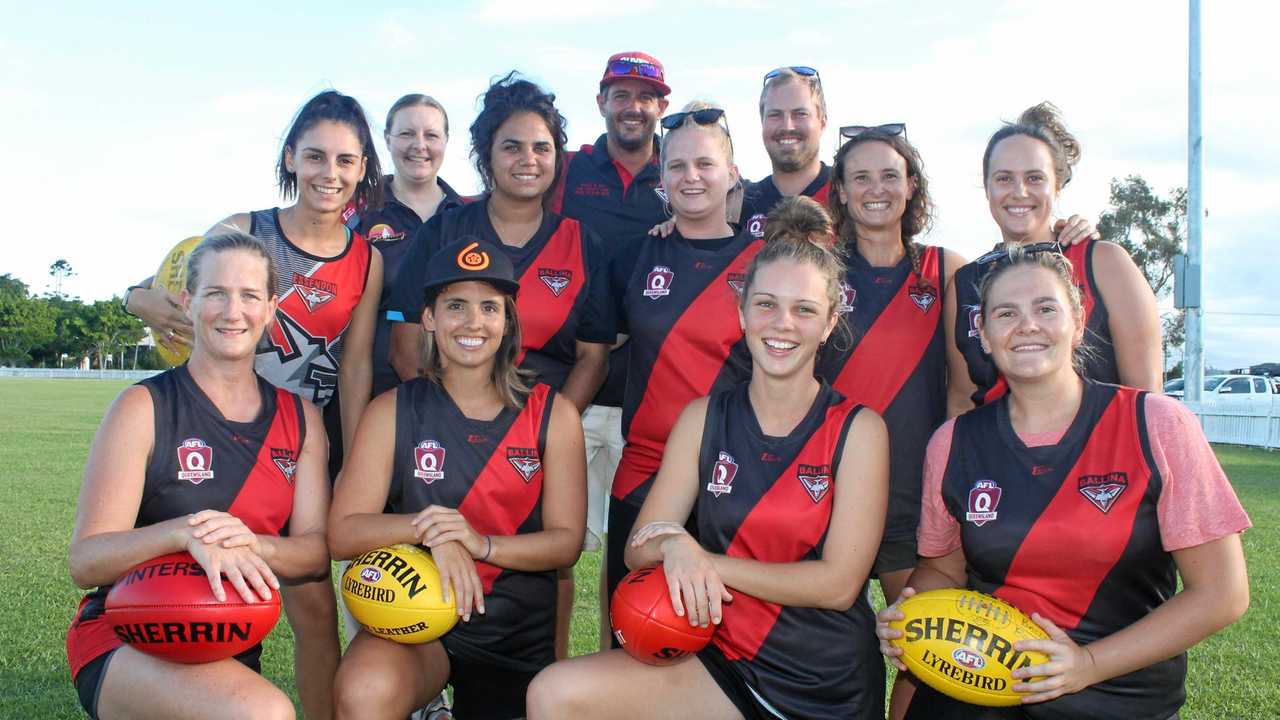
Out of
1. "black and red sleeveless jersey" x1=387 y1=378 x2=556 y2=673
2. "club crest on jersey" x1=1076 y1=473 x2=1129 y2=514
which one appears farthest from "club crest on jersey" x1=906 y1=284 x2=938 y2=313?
"black and red sleeveless jersey" x1=387 y1=378 x2=556 y2=673

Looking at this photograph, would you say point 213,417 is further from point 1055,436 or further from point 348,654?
point 1055,436

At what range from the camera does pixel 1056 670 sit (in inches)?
116

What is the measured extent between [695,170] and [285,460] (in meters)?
2.09

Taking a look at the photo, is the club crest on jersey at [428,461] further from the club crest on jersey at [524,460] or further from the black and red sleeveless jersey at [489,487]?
the club crest on jersey at [524,460]

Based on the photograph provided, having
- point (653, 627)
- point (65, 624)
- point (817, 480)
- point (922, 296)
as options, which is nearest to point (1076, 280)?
point (922, 296)

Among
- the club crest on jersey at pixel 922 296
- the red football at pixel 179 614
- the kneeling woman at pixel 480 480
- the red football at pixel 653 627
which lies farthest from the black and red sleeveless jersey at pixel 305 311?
the club crest on jersey at pixel 922 296

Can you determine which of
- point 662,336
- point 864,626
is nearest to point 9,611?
point 662,336

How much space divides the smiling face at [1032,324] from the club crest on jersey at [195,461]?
9.15 ft

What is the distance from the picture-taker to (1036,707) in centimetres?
308

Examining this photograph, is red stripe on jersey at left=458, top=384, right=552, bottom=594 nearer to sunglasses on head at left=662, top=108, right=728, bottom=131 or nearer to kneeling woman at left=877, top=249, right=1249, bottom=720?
kneeling woman at left=877, top=249, right=1249, bottom=720

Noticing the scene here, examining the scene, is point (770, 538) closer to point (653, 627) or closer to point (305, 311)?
point (653, 627)

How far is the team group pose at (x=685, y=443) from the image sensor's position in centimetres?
313

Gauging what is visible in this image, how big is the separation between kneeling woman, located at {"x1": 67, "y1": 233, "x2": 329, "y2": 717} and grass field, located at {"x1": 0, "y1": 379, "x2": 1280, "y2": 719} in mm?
2028

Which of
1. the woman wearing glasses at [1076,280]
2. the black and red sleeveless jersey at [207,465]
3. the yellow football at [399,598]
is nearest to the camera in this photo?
the yellow football at [399,598]
